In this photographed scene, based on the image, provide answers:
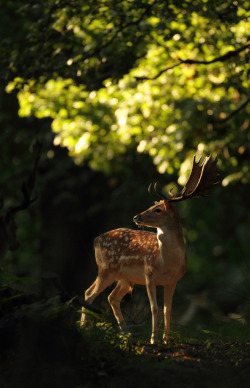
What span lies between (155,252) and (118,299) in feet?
2.73

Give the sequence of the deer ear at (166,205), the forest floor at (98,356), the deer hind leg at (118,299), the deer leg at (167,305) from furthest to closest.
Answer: the deer hind leg at (118,299)
the deer leg at (167,305)
the deer ear at (166,205)
the forest floor at (98,356)

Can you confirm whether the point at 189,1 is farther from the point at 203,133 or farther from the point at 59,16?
the point at 203,133

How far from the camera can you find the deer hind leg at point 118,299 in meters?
6.49

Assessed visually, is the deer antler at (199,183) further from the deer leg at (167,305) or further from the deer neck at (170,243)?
the deer leg at (167,305)


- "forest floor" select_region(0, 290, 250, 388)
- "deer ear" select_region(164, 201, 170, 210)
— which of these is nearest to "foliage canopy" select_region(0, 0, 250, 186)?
"deer ear" select_region(164, 201, 170, 210)

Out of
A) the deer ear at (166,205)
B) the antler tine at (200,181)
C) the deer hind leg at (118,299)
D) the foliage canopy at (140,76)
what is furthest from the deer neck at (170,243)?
the foliage canopy at (140,76)

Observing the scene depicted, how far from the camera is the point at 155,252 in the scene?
6367 millimetres

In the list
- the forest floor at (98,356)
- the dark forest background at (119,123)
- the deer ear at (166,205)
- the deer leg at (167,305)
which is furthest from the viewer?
the dark forest background at (119,123)

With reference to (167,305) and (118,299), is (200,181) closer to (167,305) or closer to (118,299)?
(167,305)

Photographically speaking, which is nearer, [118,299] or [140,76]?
[118,299]

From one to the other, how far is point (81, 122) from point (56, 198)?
100 inches

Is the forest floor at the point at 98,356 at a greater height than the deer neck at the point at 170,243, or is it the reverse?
the deer neck at the point at 170,243

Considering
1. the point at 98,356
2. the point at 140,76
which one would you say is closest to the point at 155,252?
the point at 98,356

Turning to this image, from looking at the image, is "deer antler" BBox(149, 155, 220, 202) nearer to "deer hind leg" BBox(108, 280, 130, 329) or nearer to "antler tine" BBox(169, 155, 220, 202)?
"antler tine" BBox(169, 155, 220, 202)
